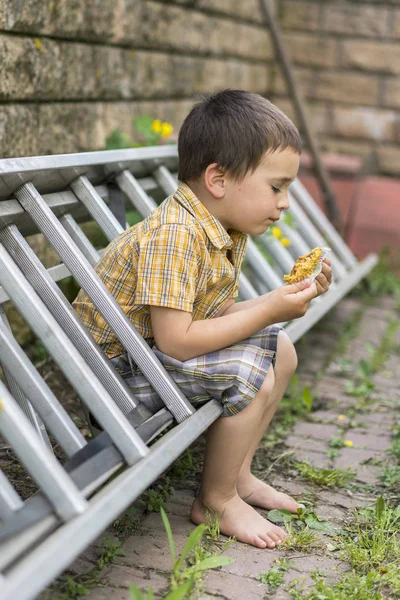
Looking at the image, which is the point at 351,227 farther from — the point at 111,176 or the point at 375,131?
the point at 111,176

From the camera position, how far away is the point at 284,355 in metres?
2.34

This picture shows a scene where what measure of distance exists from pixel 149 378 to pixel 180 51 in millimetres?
3073

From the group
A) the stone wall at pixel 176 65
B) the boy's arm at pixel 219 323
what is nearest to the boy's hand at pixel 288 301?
the boy's arm at pixel 219 323

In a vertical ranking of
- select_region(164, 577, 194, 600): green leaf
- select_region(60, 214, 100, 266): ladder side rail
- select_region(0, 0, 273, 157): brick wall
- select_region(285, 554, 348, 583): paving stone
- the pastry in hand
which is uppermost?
select_region(0, 0, 273, 157): brick wall

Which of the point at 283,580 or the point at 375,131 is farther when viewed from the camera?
the point at 375,131

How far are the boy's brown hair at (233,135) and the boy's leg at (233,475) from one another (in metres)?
0.62

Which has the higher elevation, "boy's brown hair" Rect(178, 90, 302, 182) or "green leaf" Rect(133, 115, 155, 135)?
"green leaf" Rect(133, 115, 155, 135)

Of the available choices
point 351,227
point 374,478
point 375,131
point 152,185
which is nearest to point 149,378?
point 374,478

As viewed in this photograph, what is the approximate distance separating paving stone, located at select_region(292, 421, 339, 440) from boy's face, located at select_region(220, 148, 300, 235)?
1.12 m

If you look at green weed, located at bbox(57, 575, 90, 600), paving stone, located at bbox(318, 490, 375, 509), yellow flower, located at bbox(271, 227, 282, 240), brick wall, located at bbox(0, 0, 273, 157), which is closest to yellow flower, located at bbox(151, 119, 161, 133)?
brick wall, located at bbox(0, 0, 273, 157)

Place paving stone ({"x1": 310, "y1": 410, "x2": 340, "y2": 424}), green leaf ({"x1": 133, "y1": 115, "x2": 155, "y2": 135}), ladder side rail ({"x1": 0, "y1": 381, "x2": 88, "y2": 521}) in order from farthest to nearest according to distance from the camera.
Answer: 1. green leaf ({"x1": 133, "y1": 115, "x2": 155, "y2": 135})
2. paving stone ({"x1": 310, "y1": 410, "x2": 340, "y2": 424})
3. ladder side rail ({"x1": 0, "y1": 381, "x2": 88, "y2": 521})

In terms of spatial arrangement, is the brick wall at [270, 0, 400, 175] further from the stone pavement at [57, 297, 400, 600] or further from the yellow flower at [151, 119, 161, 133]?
the yellow flower at [151, 119, 161, 133]

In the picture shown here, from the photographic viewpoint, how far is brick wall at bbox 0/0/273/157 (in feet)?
9.71

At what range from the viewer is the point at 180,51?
462 centimetres
